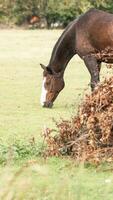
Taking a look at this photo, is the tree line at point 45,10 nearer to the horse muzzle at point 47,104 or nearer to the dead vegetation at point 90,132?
the horse muzzle at point 47,104

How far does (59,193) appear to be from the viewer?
4188mm

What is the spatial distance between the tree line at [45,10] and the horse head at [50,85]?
48328 millimetres

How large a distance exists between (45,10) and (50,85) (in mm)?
49529

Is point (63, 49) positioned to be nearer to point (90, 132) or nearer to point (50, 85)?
point (50, 85)

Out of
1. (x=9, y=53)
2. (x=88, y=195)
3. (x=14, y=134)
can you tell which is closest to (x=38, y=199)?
(x=88, y=195)

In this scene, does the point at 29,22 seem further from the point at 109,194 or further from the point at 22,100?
the point at 109,194

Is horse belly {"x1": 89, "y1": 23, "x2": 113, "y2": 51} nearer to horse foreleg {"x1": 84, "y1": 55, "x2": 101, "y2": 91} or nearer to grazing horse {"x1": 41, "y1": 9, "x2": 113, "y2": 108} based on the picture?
grazing horse {"x1": 41, "y1": 9, "x2": 113, "y2": 108}

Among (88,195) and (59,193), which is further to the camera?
(88,195)

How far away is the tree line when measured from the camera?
6278cm

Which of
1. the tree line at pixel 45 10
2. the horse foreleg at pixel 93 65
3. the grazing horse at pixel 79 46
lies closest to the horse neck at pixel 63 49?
the grazing horse at pixel 79 46

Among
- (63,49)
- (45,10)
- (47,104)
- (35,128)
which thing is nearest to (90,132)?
(35,128)

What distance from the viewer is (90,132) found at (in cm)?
779

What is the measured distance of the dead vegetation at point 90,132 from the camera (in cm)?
771

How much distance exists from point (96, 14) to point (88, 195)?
8.28 m
